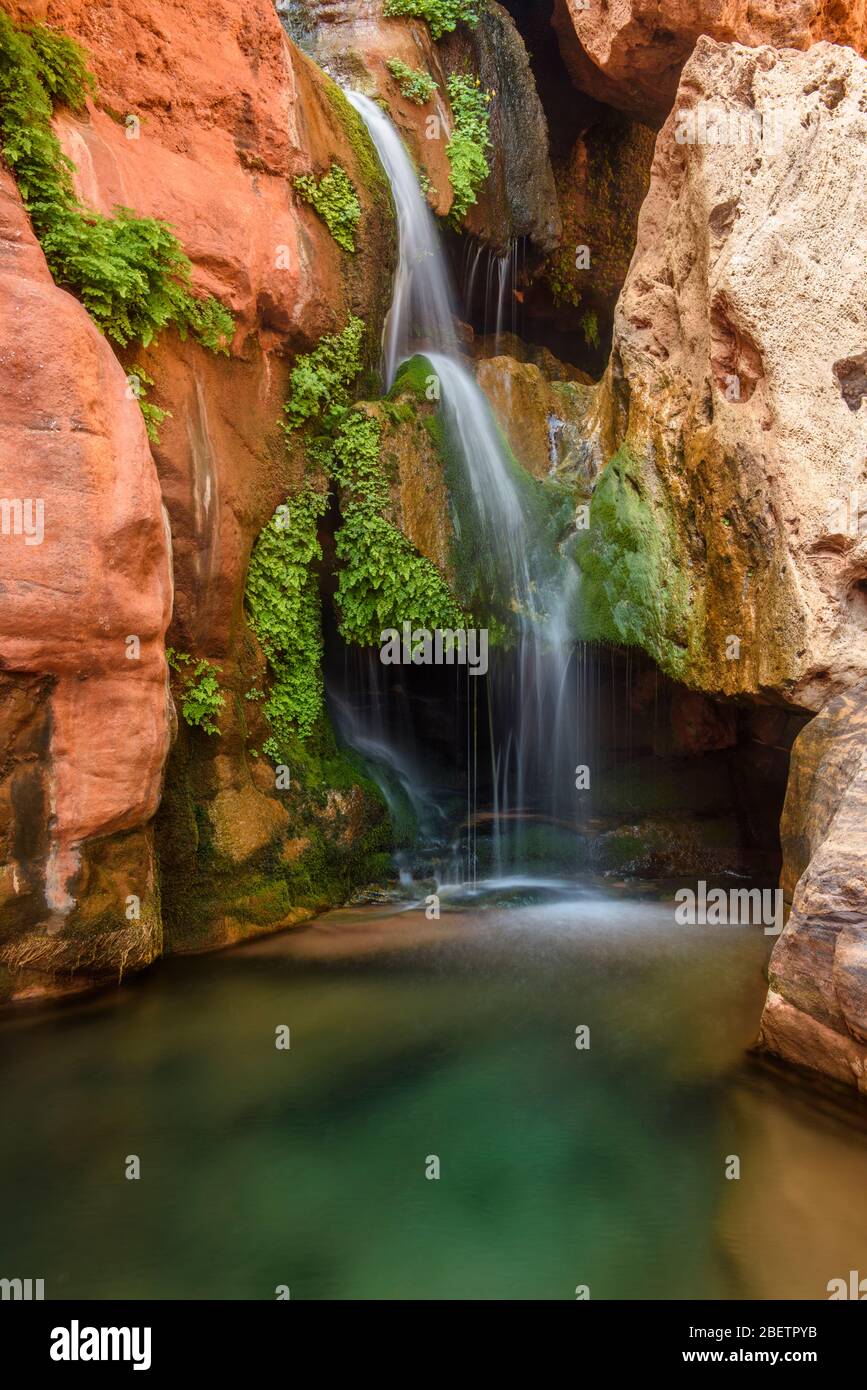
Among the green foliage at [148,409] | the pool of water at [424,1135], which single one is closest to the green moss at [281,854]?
the pool of water at [424,1135]

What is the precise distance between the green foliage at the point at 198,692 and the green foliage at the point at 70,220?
8.16ft

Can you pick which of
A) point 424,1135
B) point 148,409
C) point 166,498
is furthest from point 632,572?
point 424,1135

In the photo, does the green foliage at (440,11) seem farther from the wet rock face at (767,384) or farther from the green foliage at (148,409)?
the green foliage at (148,409)

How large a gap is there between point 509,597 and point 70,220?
494cm

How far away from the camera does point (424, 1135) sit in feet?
16.5

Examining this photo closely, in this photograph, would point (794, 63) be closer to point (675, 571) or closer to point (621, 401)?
point (621, 401)

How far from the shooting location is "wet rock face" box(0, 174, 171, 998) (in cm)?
592

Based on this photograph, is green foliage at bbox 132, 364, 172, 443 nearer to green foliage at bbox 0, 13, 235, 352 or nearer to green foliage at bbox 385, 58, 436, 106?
green foliage at bbox 0, 13, 235, 352

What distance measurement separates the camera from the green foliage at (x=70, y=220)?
21.7ft

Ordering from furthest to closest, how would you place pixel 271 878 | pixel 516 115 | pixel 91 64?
pixel 516 115 < pixel 271 878 < pixel 91 64

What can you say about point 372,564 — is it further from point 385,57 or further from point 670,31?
point 385,57

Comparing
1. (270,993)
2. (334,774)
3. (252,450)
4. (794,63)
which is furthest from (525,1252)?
(794,63)

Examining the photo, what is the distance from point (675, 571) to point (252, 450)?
3.99 meters

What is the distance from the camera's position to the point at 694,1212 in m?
4.35
